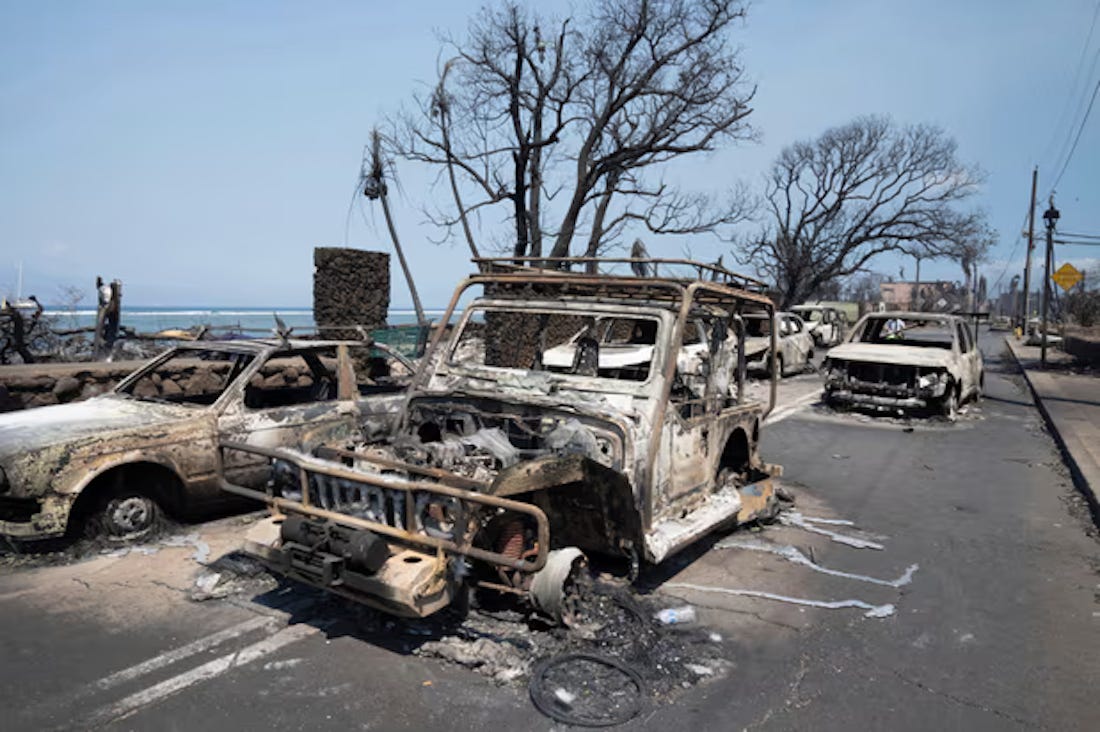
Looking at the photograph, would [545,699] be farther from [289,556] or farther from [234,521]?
[234,521]

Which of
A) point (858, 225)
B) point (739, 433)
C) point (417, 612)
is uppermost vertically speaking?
point (858, 225)

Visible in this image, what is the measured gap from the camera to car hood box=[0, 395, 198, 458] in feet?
→ 16.9

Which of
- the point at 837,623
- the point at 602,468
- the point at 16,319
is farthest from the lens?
the point at 16,319

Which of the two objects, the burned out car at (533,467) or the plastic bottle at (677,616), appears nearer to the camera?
the burned out car at (533,467)

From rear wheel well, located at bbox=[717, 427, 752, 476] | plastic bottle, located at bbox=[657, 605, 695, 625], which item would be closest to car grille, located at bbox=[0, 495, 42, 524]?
plastic bottle, located at bbox=[657, 605, 695, 625]

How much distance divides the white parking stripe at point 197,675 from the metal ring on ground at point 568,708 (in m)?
1.36

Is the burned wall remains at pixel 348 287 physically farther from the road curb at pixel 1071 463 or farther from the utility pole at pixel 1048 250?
the utility pole at pixel 1048 250

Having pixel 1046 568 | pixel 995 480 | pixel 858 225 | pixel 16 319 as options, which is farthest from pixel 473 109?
pixel 858 225

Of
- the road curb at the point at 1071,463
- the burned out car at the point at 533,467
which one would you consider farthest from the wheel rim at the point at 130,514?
the road curb at the point at 1071,463

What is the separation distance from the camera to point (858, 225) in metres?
35.6

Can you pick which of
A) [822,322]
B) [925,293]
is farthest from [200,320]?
[925,293]

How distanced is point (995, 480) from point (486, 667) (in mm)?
7204

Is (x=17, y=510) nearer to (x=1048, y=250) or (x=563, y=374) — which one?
(x=563, y=374)

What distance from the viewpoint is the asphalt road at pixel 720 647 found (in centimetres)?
346
